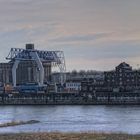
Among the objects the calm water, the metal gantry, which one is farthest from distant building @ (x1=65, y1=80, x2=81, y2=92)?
the calm water

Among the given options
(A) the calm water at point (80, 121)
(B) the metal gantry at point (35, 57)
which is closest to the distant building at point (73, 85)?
(B) the metal gantry at point (35, 57)

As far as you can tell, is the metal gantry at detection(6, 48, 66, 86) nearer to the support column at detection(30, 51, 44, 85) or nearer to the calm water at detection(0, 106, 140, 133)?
the support column at detection(30, 51, 44, 85)

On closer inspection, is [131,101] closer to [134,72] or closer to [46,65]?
[134,72]

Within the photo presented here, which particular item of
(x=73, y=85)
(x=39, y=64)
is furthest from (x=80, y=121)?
(x=73, y=85)

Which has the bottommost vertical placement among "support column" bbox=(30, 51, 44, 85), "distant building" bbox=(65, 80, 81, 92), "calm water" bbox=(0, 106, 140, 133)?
"calm water" bbox=(0, 106, 140, 133)

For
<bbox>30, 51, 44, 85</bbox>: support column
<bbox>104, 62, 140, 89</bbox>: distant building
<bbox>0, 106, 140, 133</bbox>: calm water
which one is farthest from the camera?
<bbox>30, 51, 44, 85</bbox>: support column

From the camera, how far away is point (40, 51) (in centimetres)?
16762

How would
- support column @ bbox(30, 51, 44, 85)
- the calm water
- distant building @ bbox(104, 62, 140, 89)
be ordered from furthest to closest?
1. support column @ bbox(30, 51, 44, 85)
2. distant building @ bbox(104, 62, 140, 89)
3. the calm water

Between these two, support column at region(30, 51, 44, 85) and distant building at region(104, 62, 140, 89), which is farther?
support column at region(30, 51, 44, 85)

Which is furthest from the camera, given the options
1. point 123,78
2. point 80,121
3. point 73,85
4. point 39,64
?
point 73,85

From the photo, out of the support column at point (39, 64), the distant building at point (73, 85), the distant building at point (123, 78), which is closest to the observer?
the distant building at point (123, 78)

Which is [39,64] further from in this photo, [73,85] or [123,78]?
[73,85]

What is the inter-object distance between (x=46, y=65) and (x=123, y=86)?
1880 inches

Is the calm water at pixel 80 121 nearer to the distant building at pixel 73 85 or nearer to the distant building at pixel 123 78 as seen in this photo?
the distant building at pixel 123 78
